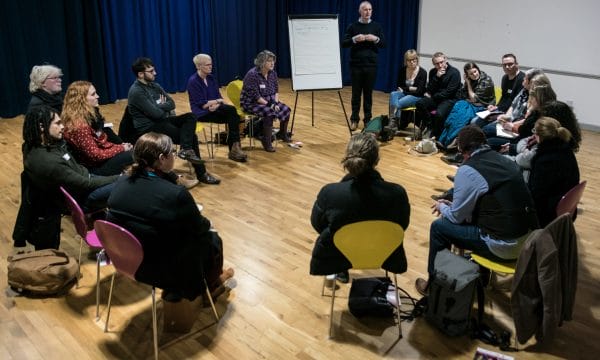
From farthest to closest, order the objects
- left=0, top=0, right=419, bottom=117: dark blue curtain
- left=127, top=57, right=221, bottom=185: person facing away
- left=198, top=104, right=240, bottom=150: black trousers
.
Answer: left=0, top=0, right=419, bottom=117: dark blue curtain → left=198, top=104, right=240, bottom=150: black trousers → left=127, top=57, right=221, bottom=185: person facing away

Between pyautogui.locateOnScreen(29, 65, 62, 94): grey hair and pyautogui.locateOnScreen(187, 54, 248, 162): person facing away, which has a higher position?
pyautogui.locateOnScreen(29, 65, 62, 94): grey hair

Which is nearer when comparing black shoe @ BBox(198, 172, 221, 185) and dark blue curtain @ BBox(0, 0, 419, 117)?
black shoe @ BBox(198, 172, 221, 185)

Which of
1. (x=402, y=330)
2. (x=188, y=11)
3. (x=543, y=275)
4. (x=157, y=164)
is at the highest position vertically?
(x=188, y=11)

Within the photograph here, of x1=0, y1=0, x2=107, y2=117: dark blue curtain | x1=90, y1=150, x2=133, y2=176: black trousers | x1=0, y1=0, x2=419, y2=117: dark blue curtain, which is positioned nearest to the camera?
x1=90, y1=150, x2=133, y2=176: black trousers

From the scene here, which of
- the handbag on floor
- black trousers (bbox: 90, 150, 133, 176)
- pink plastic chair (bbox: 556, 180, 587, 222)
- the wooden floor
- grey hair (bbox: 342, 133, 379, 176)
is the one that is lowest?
the wooden floor

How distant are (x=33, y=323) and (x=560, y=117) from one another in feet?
12.2

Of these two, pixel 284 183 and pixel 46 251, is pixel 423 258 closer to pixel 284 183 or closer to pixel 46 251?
pixel 284 183

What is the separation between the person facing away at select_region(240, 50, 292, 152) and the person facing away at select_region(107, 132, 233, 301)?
10.7ft

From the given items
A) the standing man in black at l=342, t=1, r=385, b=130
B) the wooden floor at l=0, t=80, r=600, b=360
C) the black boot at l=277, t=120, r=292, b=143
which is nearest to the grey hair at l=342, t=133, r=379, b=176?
the wooden floor at l=0, t=80, r=600, b=360

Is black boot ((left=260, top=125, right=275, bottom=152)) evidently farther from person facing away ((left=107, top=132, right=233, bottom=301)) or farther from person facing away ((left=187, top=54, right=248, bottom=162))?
person facing away ((left=107, top=132, right=233, bottom=301))

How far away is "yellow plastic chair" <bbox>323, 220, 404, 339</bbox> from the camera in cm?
275

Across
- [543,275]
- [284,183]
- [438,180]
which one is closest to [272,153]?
[284,183]

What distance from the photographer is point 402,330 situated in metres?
3.14

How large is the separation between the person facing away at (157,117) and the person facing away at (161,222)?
90.1 inches
